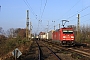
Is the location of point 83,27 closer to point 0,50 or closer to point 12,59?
point 0,50

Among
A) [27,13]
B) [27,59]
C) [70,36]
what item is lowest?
[27,59]

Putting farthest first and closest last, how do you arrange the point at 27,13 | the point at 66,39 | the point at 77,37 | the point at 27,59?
the point at 27,13 → the point at 77,37 → the point at 66,39 → the point at 27,59

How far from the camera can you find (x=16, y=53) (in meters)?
13.7

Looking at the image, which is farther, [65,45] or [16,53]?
[65,45]

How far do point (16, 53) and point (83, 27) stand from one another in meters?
73.6

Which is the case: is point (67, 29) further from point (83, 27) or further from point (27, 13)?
point (83, 27)

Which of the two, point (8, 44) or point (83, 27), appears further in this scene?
point (83, 27)

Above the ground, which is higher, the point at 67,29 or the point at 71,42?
the point at 67,29

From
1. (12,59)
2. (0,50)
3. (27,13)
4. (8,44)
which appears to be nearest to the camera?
(12,59)

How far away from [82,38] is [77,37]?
135 inches

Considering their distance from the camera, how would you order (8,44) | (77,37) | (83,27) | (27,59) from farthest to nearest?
(83,27) < (77,37) < (8,44) < (27,59)

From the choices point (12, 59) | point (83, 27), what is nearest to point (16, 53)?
point (12, 59)

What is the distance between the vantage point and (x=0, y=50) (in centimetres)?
2736

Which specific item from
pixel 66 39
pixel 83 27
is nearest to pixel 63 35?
pixel 66 39
